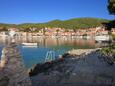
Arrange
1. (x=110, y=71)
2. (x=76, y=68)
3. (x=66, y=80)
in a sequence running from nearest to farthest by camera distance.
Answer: (x=66, y=80) → (x=110, y=71) → (x=76, y=68)

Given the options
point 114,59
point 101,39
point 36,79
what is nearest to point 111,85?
point 36,79

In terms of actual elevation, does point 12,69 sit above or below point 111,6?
below

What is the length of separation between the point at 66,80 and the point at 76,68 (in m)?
4.47

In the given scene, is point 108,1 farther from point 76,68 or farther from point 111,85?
point 111,85

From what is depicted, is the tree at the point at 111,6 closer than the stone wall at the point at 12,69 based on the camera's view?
No

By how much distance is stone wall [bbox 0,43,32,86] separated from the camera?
7688 mm

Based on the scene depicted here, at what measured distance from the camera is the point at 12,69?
7.76m

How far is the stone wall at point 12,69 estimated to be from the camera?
7.69 m

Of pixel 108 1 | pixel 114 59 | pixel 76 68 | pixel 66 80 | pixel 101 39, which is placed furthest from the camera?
pixel 101 39

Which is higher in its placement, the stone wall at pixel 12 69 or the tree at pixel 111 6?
the tree at pixel 111 6

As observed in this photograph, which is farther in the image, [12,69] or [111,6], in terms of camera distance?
[111,6]

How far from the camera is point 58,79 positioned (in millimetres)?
21000

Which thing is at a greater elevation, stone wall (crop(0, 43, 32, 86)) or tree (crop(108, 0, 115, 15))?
tree (crop(108, 0, 115, 15))

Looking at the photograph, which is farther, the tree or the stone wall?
the tree
